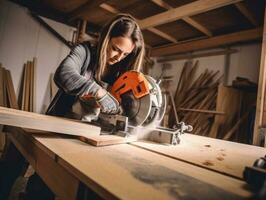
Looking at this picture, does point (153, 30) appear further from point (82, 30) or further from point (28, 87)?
point (28, 87)

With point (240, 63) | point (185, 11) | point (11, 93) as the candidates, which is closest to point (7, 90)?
point (11, 93)

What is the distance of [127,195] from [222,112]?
13.0ft

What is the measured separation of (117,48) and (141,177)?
Result: 1174 mm

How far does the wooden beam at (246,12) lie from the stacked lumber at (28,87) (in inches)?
146

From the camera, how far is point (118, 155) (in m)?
0.83

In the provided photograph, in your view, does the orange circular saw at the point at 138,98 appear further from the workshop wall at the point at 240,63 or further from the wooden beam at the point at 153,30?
the workshop wall at the point at 240,63

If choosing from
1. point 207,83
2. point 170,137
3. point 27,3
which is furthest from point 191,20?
point 170,137

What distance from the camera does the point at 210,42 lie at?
Answer: 4707 millimetres

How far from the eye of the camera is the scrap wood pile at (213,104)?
13.2 ft

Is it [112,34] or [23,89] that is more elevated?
[112,34]

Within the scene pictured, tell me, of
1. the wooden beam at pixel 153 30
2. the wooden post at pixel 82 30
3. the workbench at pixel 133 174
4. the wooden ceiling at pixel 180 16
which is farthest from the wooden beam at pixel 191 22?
the workbench at pixel 133 174

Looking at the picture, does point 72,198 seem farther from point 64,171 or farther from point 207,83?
point 207,83

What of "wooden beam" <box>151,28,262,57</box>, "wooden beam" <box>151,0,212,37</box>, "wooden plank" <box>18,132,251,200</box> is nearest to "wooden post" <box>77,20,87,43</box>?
"wooden beam" <box>151,0,212,37</box>

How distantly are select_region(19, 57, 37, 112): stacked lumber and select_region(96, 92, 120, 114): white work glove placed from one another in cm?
347
